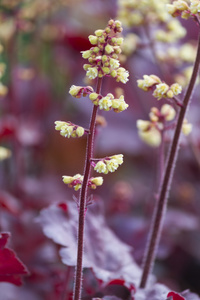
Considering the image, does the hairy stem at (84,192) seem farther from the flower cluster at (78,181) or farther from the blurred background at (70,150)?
the blurred background at (70,150)

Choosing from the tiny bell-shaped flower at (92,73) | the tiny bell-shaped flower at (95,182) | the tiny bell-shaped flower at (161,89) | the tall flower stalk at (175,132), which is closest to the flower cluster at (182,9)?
the tall flower stalk at (175,132)

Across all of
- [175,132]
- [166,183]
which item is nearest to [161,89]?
[175,132]

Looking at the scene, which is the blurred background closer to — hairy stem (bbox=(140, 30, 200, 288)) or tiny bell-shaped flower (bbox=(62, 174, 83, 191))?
hairy stem (bbox=(140, 30, 200, 288))

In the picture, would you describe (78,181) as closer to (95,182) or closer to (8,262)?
(95,182)

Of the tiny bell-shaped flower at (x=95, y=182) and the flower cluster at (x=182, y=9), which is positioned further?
the flower cluster at (x=182, y=9)

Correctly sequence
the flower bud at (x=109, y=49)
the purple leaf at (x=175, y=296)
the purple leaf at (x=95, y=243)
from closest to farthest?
the flower bud at (x=109, y=49), the purple leaf at (x=175, y=296), the purple leaf at (x=95, y=243)

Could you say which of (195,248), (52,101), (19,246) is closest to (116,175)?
(52,101)
